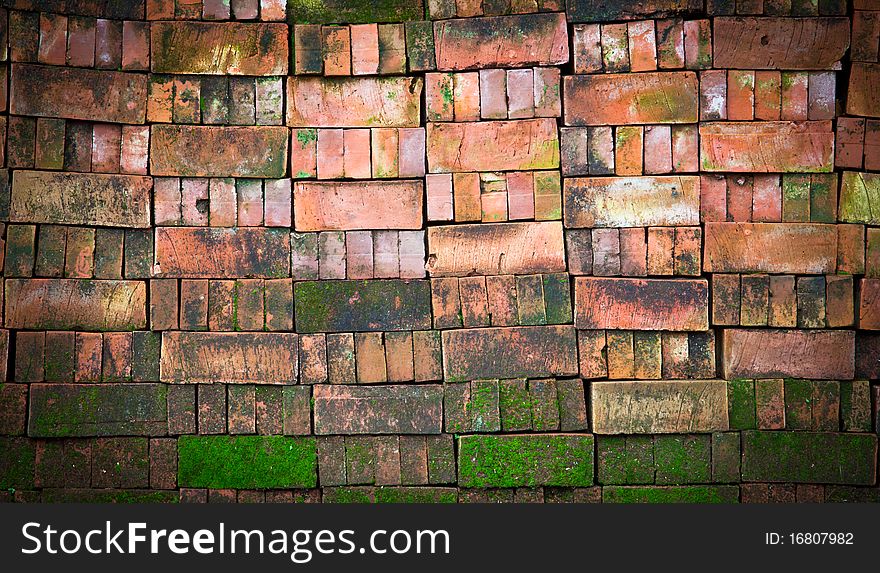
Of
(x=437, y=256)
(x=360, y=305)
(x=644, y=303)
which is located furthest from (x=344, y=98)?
(x=644, y=303)

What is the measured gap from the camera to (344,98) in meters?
4.27

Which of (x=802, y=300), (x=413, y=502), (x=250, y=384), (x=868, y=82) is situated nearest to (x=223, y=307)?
(x=250, y=384)

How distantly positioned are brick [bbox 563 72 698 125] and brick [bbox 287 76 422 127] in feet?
3.28

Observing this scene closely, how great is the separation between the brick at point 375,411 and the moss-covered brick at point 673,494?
115 centimetres

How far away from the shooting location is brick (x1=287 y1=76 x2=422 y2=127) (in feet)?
14.0

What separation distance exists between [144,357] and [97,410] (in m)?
0.42

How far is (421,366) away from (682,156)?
2037mm

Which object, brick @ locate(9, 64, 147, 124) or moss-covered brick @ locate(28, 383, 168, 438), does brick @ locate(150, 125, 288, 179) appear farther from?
moss-covered brick @ locate(28, 383, 168, 438)

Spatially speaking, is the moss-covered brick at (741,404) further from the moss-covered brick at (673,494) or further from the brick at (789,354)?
the moss-covered brick at (673,494)

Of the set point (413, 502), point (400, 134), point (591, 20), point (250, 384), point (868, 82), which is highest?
point (591, 20)

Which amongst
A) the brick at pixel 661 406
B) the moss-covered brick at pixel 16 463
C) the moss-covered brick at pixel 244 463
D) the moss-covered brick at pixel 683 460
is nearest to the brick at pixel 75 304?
the moss-covered brick at pixel 16 463

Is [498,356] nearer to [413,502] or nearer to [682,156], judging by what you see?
[413,502]

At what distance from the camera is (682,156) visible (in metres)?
4.20

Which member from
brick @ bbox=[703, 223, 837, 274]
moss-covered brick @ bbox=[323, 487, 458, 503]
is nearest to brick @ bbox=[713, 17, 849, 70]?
brick @ bbox=[703, 223, 837, 274]
